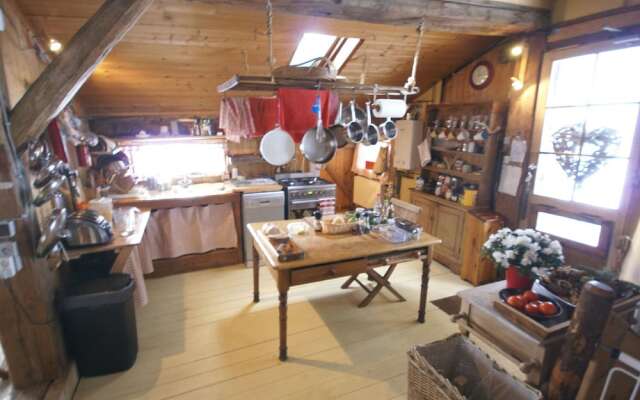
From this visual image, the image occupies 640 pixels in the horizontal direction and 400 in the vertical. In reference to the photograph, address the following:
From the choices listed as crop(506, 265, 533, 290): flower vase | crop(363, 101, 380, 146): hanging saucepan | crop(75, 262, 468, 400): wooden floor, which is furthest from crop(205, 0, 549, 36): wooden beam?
crop(75, 262, 468, 400): wooden floor

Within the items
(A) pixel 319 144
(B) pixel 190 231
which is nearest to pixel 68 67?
(A) pixel 319 144

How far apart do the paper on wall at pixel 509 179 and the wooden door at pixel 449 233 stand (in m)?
0.48

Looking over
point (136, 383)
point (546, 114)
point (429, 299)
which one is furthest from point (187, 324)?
point (546, 114)

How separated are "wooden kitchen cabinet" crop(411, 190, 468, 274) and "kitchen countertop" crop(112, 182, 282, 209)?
184 centimetres

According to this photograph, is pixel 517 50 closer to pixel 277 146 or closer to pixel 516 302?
pixel 277 146

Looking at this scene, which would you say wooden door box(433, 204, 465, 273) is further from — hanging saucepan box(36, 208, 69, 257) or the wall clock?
hanging saucepan box(36, 208, 69, 257)

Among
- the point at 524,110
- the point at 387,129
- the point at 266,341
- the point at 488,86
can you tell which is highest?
the point at 488,86

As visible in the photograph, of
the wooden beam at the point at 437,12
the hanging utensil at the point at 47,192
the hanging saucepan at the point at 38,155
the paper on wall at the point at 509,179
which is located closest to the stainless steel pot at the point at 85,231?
the hanging utensil at the point at 47,192

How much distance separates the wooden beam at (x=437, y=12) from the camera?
7.72 ft

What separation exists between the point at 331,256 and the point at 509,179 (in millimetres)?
2258

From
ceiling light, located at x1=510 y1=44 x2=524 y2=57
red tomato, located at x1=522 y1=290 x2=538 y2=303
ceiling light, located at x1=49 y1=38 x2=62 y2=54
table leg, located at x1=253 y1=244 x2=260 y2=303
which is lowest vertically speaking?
table leg, located at x1=253 y1=244 x2=260 y2=303

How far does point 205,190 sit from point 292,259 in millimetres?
2072

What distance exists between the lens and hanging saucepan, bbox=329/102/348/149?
8.69ft

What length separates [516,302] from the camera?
1.63 metres
